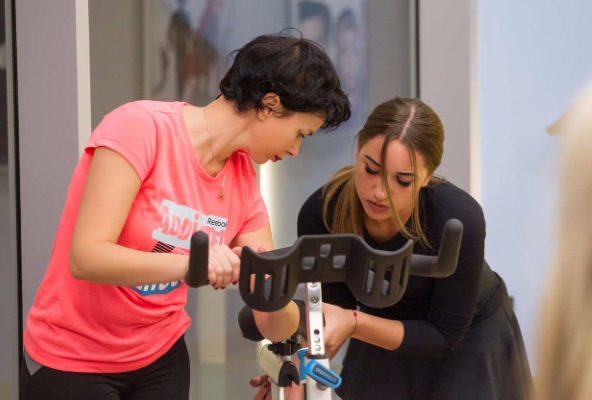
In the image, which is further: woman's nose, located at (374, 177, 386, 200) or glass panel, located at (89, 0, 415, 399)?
glass panel, located at (89, 0, 415, 399)

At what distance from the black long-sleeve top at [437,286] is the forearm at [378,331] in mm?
25

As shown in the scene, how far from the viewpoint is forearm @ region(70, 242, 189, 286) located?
1329mm

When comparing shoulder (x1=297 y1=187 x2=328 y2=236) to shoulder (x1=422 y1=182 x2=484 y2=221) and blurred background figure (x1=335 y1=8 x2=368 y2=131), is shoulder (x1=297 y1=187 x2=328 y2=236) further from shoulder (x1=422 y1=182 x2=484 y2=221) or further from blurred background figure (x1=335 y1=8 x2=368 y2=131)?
blurred background figure (x1=335 y1=8 x2=368 y2=131)

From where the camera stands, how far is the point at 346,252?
1208 millimetres

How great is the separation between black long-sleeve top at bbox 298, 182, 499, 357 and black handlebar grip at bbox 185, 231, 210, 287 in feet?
2.88

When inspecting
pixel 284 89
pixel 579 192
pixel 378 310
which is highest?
pixel 284 89

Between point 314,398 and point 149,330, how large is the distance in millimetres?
435

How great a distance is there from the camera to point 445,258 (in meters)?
1.26

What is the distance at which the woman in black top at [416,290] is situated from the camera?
1889mm

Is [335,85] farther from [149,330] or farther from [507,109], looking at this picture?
[507,109]

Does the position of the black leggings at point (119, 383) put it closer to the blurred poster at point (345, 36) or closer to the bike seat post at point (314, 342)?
the bike seat post at point (314, 342)

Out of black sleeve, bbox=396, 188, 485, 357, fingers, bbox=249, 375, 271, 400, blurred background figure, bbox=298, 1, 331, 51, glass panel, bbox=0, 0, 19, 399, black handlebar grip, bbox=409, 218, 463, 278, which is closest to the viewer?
black handlebar grip, bbox=409, 218, 463, 278

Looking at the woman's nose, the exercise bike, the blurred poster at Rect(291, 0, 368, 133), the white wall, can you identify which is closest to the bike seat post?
the exercise bike

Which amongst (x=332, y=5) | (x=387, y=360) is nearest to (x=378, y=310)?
(x=387, y=360)
